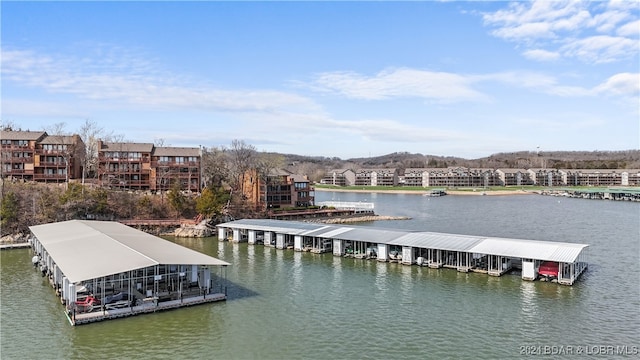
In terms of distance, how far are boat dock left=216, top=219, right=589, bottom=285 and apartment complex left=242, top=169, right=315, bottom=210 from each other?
56.2ft

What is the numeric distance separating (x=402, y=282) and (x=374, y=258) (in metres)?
6.59

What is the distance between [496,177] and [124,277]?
13950cm

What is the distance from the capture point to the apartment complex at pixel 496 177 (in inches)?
5438

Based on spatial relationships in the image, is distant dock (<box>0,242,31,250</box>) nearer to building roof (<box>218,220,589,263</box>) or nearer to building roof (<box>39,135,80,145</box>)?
building roof (<box>218,220,589,263</box>)

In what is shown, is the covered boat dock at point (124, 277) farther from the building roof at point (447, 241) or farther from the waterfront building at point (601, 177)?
the waterfront building at point (601, 177)

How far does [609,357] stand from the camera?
56.0 ft

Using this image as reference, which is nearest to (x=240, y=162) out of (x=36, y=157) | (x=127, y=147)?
(x=127, y=147)

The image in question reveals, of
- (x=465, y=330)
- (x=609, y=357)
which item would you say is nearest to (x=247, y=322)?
(x=465, y=330)

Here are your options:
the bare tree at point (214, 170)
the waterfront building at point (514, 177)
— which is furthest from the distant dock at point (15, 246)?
the waterfront building at point (514, 177)

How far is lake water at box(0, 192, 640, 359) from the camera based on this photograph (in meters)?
17.7

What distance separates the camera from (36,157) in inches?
2260

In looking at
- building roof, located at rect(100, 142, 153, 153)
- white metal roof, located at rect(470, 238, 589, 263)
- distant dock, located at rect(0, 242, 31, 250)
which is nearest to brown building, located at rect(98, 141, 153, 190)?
building roof, located at rect(100, 142, 153, 153)

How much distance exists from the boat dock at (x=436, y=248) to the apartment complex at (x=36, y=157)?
31.1 metres

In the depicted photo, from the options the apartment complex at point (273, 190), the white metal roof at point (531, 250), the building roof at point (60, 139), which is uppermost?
the building roof at point (60, 139)
